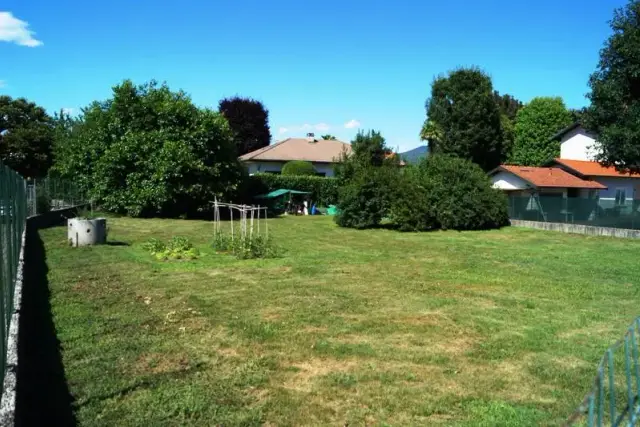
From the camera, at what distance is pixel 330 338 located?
6.82 meters

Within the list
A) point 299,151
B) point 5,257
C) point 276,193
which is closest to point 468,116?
point 276,193

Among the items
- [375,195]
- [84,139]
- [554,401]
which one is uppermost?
[84,139]

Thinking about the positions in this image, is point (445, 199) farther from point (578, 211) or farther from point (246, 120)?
point (246, 120)

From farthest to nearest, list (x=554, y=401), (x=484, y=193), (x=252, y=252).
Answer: (x=484, y=193), (x=252, y=252), (x=554, y=401)

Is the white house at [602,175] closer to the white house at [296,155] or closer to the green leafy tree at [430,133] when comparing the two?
the green leafy tree at [430,133]

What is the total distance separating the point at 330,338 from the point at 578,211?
22.5 metres

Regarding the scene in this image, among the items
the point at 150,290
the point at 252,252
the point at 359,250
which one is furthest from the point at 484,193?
the point at 150,290

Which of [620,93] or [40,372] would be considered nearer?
Result: [40,372]

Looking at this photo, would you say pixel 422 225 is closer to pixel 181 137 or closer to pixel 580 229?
pixel 580 229

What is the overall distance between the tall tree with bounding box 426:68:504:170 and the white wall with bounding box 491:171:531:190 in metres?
9.60

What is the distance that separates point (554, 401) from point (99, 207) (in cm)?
3029

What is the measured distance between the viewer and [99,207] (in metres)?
31.3

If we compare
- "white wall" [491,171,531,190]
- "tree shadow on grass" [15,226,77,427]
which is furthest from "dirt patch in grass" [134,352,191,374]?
"white wall" [491,171,531,190]

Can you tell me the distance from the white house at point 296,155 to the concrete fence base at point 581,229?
2234 centimetres
